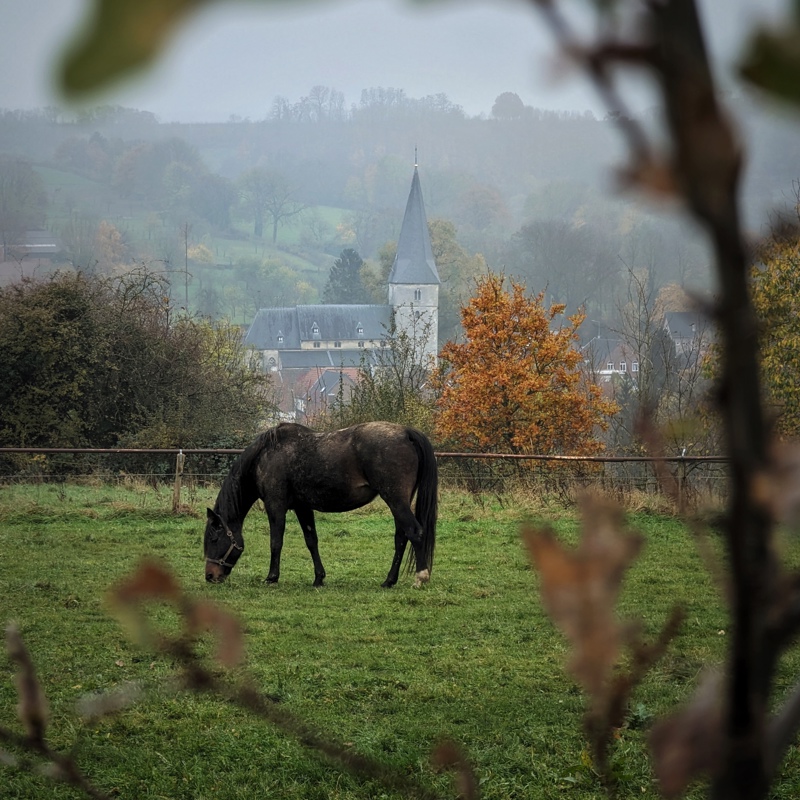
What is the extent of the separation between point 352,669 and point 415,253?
64520mm

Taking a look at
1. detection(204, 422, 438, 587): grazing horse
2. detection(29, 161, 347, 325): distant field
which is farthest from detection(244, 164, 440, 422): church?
detection(204, 422, 438, 587): grazing horse

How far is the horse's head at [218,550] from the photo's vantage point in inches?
313

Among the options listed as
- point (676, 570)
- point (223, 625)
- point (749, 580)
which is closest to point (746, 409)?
point (749, 580)

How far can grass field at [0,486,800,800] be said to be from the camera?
3881mm

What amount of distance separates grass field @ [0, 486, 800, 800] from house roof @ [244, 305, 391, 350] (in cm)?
6363

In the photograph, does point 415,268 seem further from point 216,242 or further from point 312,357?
point 216,242

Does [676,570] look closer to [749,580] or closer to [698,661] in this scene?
[698,661]

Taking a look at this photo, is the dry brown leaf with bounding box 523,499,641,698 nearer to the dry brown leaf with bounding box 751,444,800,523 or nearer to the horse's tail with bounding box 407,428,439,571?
the dry brown leaf with bounding box 751,444,800,523

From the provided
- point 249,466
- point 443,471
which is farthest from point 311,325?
point 249,466

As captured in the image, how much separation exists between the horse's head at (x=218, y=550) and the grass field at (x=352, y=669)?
0.13 meters

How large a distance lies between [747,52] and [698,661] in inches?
225

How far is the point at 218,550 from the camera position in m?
7.98

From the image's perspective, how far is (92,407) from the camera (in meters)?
18.5

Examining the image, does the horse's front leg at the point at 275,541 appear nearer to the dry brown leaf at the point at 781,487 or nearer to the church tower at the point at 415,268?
the dry brown leaf at the point at 781,487
